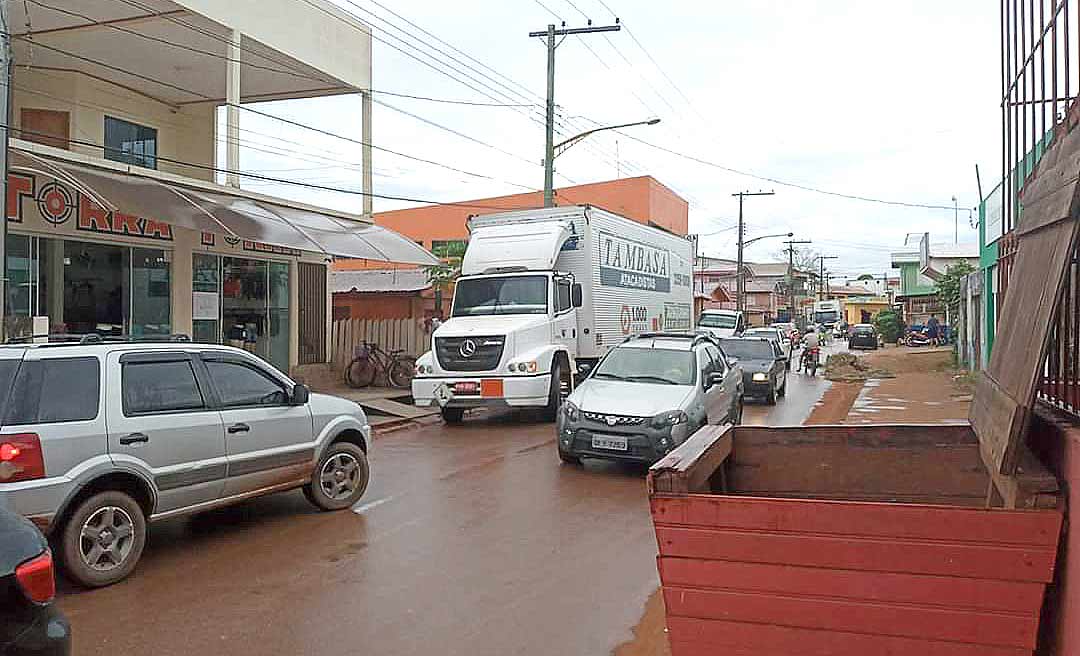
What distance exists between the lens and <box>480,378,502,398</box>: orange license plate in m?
15.7

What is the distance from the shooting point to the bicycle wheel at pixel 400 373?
21906 mm

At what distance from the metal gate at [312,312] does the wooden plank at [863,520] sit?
1900 cm

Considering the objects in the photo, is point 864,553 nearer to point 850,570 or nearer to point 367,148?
point 850,570

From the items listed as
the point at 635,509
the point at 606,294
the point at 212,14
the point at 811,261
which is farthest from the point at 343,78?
the point at 811,261

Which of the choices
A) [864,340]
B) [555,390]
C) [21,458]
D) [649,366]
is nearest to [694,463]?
[21,458]

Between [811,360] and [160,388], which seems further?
[811,360]

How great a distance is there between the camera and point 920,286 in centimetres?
6000

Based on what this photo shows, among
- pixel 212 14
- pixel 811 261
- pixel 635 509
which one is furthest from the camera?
pixel 811 261

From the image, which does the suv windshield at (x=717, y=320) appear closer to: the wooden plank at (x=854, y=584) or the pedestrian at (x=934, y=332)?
the pedestrian at (x=934, y=332)

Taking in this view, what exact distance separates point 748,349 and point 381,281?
13.9 m

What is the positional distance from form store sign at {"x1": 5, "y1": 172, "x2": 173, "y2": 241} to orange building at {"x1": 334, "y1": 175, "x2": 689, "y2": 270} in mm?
23015

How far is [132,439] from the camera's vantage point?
21.9 ft

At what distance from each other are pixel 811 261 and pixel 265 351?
357 ft

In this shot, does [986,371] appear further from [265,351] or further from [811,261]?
[811,261]
